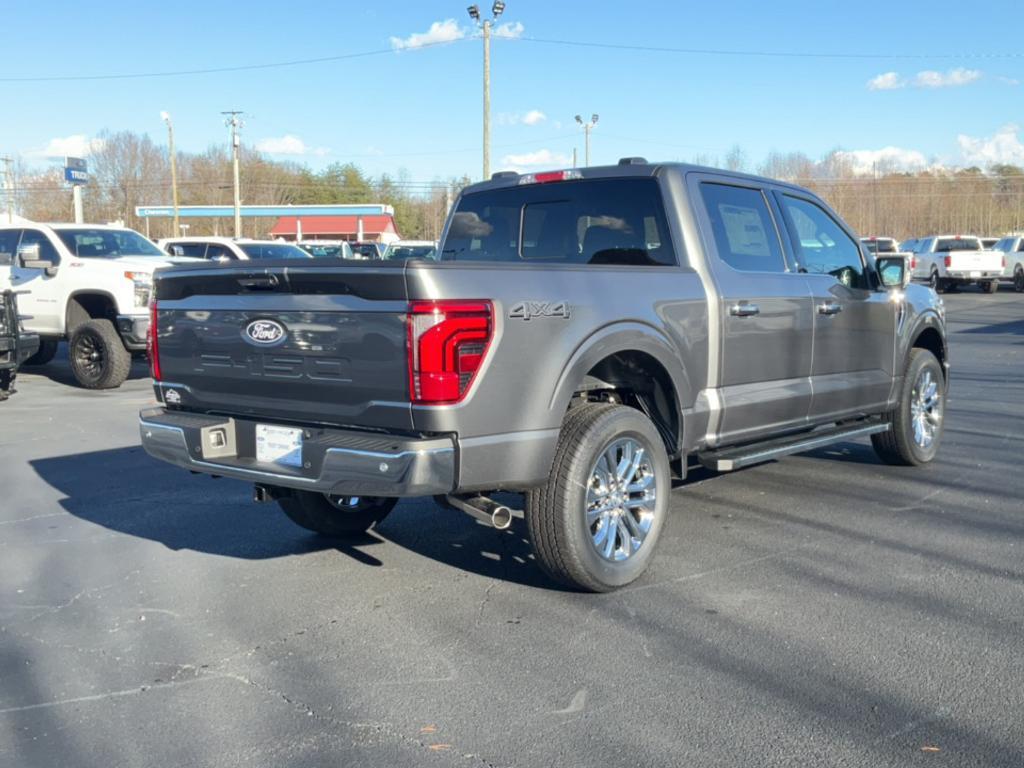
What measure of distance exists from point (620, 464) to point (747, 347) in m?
1.24

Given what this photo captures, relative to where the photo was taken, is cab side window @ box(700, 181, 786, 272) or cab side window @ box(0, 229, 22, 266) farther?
cab side window @ box(0, 229, 22, 266)

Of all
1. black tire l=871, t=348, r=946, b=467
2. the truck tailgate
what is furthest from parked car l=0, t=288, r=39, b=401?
black tire l=871, t=348, r=946, b=467

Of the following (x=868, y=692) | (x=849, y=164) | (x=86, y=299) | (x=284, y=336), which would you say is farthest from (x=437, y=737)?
(x=849, y=164)

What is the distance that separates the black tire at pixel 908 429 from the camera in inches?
276

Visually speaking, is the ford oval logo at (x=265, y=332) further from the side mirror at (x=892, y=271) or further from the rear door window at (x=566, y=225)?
the side mirror at (x=892, y=271)

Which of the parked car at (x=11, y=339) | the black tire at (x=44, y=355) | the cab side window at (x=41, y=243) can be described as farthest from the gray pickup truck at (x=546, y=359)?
the black tire at (x=44, y=355)

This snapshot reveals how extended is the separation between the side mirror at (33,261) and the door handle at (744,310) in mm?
9262

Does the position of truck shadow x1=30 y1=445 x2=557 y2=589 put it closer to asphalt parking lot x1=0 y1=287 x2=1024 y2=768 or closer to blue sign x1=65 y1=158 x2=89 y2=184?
asphalt parking lot x1=0 y1=287 x2=1024 y2=768

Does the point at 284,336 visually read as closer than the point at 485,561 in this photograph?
Yes

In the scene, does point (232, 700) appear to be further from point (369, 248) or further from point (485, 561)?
point (369, 248)

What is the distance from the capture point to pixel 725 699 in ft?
11.4

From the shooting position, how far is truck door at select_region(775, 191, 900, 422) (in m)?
6.07

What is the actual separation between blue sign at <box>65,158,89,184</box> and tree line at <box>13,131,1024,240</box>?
154ft

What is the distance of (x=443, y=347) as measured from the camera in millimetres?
3809
